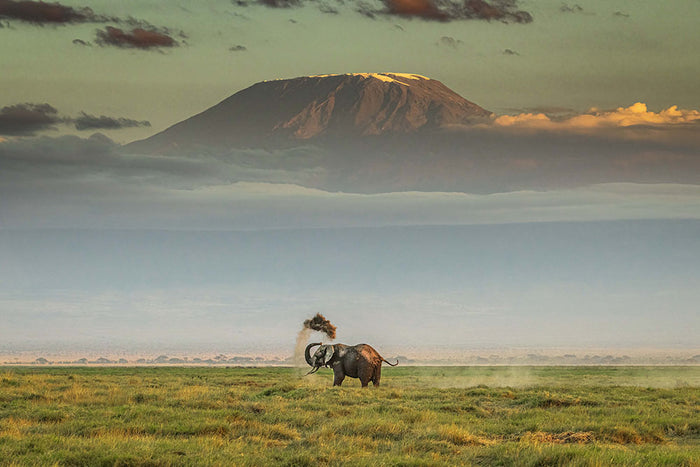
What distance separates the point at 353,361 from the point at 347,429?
67.1 ft

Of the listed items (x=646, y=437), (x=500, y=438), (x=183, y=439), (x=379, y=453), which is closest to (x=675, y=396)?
(x=646, y=437)

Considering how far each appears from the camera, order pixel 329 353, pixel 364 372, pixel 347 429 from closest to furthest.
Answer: pixel 347 429, pixel 364 372, pixel 329 353

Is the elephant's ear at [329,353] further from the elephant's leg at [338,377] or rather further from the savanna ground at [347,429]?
the savanna ground at [347,429]

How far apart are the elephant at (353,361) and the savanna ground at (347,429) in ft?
13.8

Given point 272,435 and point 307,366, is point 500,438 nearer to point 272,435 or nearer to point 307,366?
point 272,435

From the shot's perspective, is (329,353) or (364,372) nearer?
(364,372)

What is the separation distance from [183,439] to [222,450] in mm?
3129

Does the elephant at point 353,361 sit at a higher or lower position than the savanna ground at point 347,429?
higher

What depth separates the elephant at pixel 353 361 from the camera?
4528 cm

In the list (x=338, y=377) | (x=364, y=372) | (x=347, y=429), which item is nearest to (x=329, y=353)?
(x=338, y=377)

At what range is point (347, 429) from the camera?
25.2 metres

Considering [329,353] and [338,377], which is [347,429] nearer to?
[338,377]

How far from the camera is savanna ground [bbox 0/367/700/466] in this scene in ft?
64.8

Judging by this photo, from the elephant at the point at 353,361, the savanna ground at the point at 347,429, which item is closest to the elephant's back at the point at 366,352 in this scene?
the elephant at the point at 353,361
